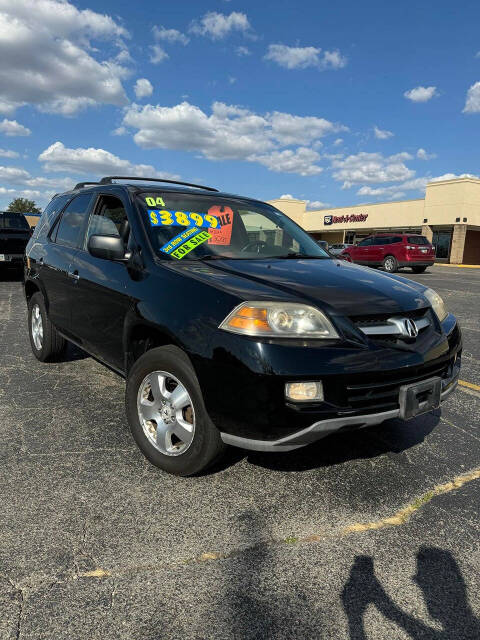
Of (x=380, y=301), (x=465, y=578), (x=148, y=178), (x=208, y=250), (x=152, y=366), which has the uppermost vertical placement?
(x=148, y=178)

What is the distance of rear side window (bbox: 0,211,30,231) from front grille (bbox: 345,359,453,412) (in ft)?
44.3

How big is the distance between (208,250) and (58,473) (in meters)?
1.66

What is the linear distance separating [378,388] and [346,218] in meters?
46.8

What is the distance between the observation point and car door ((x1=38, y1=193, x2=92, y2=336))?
3.96 m

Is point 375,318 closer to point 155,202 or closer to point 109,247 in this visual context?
point 109,247

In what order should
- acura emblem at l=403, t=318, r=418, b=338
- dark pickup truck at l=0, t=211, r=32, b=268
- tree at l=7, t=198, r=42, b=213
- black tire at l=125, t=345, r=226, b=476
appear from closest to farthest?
black tire at l=125, t=345, r=226, b=476, acura emblem at l=403, t=318, r=418, b=338, dark pickup truck at l=0, t=211, r=32, b=268, tree at l=7, t=198, r=42, b=213

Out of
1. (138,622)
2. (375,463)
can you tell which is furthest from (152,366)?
(375,463)

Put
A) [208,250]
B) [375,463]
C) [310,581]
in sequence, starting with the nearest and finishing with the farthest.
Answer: [310,581] < [375,463] < [208,250]

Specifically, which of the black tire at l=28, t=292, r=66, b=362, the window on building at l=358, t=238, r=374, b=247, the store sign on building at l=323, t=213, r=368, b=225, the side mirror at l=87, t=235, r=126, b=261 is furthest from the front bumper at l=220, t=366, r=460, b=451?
the store sign on building at l=323, t=213, r=368, b=225

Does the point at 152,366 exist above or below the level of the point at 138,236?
below

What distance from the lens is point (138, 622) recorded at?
168 centimetres

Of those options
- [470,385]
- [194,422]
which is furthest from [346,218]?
[194,422]

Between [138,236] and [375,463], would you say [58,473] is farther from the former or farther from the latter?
[375,463]

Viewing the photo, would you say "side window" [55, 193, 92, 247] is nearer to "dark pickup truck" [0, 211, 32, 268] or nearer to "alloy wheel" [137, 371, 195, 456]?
"alloy wheel" [137, 371, 195, 456]
